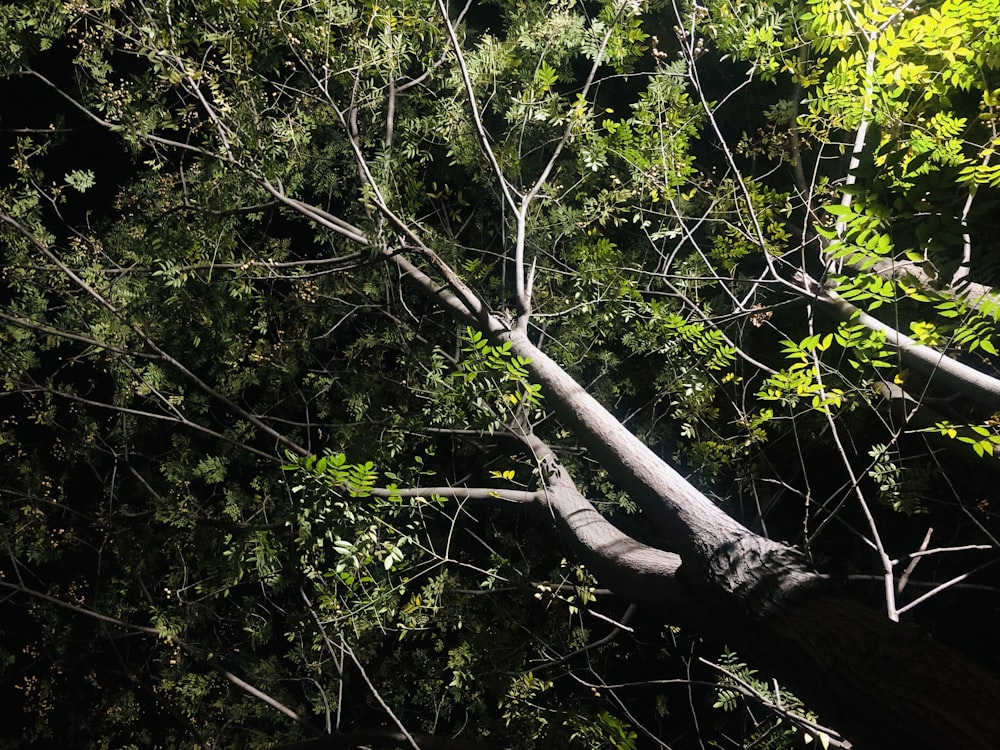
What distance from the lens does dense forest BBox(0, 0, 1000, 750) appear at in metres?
2.12

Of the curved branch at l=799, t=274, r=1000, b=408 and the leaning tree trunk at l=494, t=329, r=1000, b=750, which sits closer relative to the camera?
the leaning tree trunk at l=494, t=329, r=1000, b=750

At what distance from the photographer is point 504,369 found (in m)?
2.22

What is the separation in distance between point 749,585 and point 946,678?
0.47 metres

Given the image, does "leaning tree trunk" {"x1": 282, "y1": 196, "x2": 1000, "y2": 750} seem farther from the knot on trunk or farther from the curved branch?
the curved branch

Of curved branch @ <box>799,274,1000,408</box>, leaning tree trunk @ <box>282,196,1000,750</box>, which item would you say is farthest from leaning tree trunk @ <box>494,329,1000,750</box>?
curved branch @ <box>799,274,1000,408</box>

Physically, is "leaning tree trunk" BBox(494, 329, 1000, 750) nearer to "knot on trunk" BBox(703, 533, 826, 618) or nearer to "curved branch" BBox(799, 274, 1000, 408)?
"knot on trunk" BBox(703, 533, 826, 618)

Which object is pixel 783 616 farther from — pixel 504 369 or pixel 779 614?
pixel 504 369

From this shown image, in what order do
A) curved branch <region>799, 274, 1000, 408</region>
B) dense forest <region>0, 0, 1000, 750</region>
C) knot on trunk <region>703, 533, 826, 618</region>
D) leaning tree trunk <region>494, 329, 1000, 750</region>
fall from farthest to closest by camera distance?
dense forest <region>0, 0, 1000, 750</region> < curved branch <region>799, 274, 1000, 408</region> < knot on trunk <region>703, 533, 826, 618</region> < leaning tree trunk <region>494, 329, 1000, 750</region>

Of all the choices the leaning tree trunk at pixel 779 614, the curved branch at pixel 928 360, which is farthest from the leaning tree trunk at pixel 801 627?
the curved branch at pixel 928 360

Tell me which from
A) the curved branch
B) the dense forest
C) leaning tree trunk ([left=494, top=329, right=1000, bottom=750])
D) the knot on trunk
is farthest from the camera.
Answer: the dense forest

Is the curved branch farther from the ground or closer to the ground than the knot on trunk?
farther from the ground

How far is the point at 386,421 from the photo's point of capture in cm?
331

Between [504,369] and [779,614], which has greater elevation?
[504,369]

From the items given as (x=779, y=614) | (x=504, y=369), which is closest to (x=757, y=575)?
(x=779, y=614)
